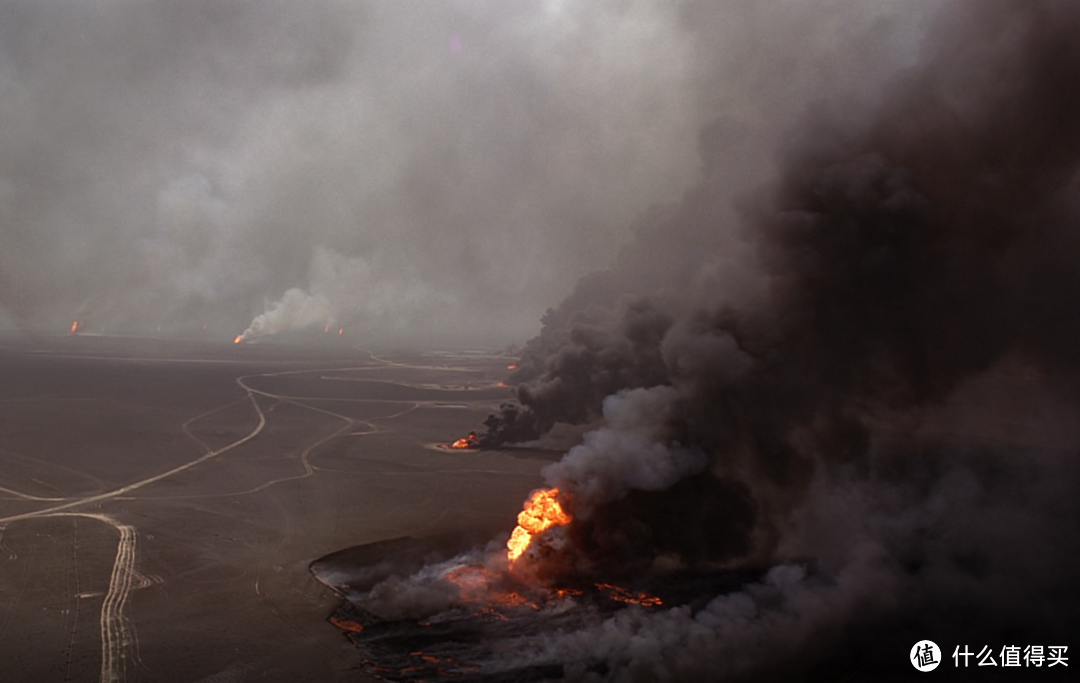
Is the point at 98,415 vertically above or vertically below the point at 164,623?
above

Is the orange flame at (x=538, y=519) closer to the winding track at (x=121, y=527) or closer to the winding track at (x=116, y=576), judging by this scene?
the winding track at (x=121, y=527)

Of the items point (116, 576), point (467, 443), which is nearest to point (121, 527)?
point (116, 576)

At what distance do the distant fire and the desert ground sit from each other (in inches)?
135

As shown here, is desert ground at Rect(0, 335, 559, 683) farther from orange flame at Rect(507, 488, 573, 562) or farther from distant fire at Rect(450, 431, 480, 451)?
orange flame at Rect(507, 488, 573, 562)

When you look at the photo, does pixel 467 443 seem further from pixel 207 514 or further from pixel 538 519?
pixel 538 519

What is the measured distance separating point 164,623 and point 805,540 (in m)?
35.0

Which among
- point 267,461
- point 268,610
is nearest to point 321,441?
point 267,461

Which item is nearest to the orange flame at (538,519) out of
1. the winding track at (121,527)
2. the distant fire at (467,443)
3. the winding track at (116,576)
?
the winding track at (121,527)

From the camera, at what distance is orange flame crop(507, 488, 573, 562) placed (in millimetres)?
37031

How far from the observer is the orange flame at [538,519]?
121 feet

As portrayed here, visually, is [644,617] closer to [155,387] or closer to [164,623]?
[164,623]

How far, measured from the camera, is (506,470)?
6262 centimetres

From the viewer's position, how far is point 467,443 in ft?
246

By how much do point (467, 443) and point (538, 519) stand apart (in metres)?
38.4
